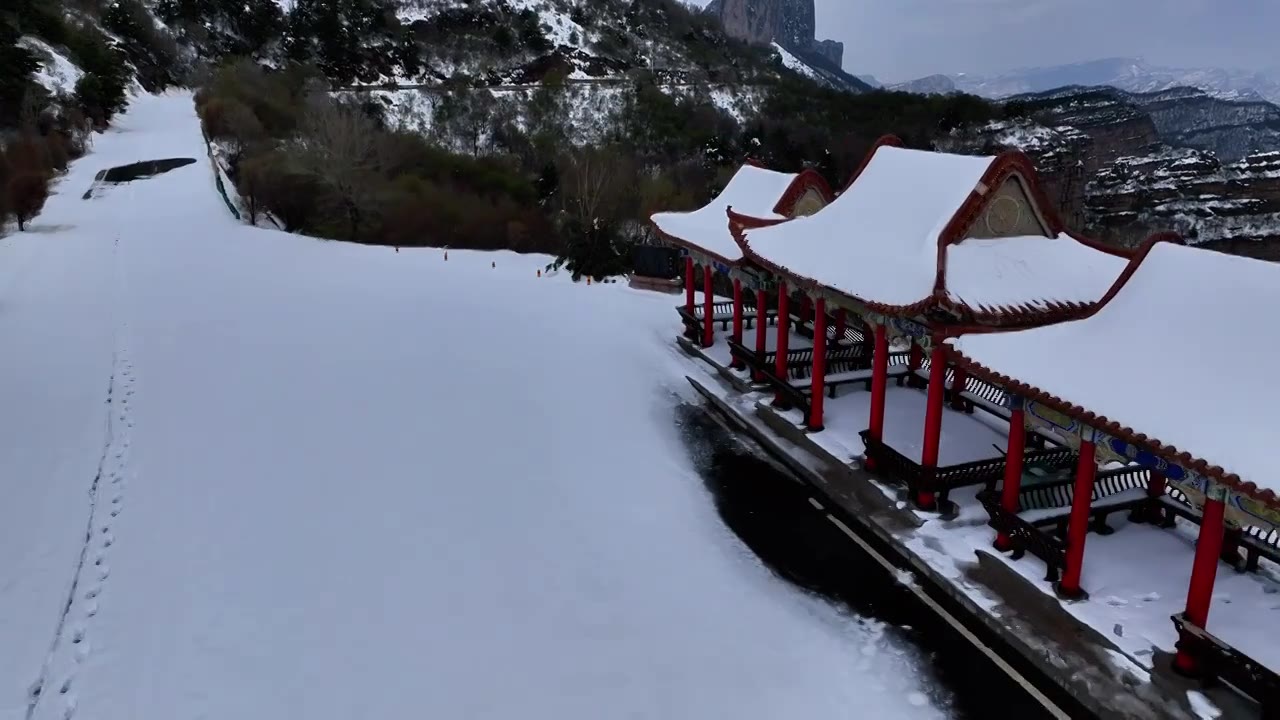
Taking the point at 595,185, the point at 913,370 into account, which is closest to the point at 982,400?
the point at 913,370

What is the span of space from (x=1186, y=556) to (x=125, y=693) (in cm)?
1172

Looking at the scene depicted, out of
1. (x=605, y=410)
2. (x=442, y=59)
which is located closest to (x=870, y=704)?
(x=605, y=410)

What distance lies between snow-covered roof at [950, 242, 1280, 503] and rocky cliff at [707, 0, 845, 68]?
16834 cm

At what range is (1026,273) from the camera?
34.9ft

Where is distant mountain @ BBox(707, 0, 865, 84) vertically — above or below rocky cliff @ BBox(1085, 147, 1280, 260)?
above

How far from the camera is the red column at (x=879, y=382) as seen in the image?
39.5 ft

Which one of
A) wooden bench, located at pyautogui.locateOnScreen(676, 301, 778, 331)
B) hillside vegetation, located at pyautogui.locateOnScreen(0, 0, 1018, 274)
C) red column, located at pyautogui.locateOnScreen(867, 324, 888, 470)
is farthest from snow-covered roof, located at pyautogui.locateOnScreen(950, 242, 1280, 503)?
hillside vegetation, located at pyautogui.locateOnScreen(0, 0, 1018, 274)

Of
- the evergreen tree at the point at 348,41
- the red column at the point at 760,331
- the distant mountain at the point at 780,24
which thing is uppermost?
the distant mountain at the point at 780,24

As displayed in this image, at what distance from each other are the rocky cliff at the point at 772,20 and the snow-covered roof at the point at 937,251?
16392 cm

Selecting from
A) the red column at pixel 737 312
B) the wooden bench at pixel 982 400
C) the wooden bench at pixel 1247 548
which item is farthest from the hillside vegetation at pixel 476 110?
the wooden bench at pixel 1247 548

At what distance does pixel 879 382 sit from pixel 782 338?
3.65m

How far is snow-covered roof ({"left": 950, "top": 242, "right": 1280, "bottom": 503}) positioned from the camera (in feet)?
22.5

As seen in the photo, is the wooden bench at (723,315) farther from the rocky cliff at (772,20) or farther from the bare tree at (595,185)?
the rocky cliff at (772,20)

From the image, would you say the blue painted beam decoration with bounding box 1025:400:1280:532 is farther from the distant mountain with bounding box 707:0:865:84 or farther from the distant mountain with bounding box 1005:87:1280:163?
the distant mountain with bounding box 707:0:865:84
